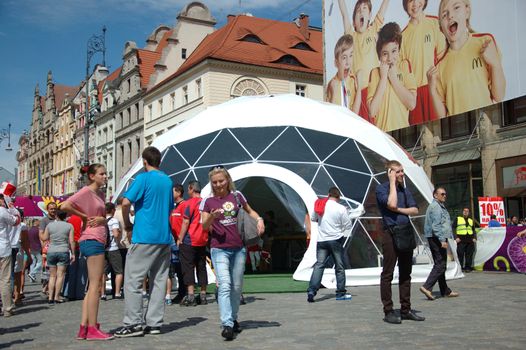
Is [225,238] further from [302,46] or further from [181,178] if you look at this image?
[302,46]

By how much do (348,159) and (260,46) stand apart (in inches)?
1138

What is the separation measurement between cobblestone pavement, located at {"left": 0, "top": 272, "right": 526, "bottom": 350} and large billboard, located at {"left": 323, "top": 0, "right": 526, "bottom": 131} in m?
13.2

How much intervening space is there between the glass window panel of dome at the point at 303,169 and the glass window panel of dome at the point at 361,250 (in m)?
1.34

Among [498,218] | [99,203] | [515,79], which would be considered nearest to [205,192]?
[99,203]

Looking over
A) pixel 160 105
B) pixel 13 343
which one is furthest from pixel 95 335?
pixel 160 105

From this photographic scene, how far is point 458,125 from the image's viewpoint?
938 inches

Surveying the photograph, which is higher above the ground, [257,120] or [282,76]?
[282,76]

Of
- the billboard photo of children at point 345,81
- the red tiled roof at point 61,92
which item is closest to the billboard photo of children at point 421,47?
the billboard photo of children at point 345,81

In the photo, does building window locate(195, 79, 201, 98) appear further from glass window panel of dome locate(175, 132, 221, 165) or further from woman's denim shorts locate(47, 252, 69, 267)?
woman's denim shorts locate(47, 252, 69, 267)

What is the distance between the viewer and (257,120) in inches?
524

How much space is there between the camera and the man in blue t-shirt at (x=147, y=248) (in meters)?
5.73

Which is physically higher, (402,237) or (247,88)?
(247,88)

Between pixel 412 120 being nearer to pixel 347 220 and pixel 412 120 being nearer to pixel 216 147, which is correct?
pixel 216 147

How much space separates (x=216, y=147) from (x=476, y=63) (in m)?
12.8
